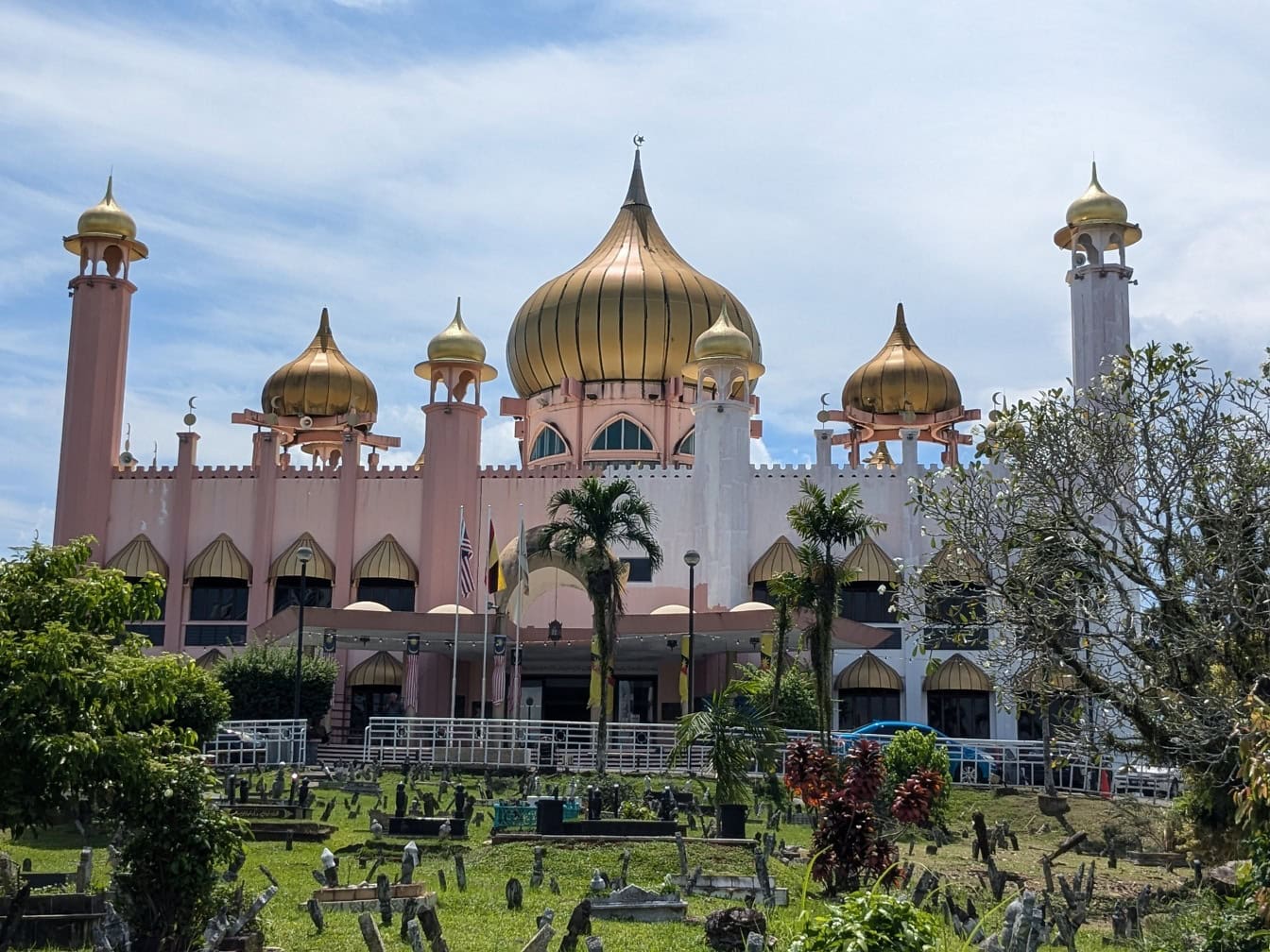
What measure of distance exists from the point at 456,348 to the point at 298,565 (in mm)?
8076

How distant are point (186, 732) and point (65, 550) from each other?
197 cm

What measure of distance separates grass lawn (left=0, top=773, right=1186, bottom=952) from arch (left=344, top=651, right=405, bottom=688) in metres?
17.8

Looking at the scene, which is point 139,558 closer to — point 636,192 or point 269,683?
point 269,683

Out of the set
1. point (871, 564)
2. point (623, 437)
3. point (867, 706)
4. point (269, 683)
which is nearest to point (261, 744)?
point (269, 683)

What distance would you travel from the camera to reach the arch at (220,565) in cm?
Result: 4553

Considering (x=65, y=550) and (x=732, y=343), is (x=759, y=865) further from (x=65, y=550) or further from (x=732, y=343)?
(x=732, y=343)

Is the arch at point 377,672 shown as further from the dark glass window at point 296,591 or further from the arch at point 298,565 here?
the arch at point 298,565

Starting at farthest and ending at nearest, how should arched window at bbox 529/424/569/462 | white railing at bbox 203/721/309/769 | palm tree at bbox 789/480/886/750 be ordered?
arched window at bbox 529/424/569/462 → white railing at bbox 203/721/309/769 → palm tree at bbox 789/480/886/750

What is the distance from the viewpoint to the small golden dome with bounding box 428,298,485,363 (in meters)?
47.3

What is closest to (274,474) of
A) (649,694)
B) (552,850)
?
(649,694)

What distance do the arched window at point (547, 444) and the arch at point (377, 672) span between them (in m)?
10.1

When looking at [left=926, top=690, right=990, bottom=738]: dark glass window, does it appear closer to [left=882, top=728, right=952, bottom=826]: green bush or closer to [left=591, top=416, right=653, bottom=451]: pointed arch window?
[left=591, top=416, right=653, bottom=451]: pointed arch window

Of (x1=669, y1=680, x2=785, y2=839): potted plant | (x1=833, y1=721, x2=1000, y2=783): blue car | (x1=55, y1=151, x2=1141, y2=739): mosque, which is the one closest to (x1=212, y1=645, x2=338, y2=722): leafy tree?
(x1=55, y1=151, x2=1141, y2=739): mosque

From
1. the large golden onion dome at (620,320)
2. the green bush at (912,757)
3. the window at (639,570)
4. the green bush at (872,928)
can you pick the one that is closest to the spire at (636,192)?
the large golden onion dome at (620,320)
